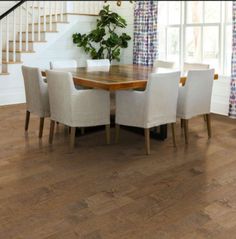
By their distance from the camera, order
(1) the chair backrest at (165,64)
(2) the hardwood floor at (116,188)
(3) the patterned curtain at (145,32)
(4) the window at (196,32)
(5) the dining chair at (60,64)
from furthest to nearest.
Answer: (3) the patterned curtain at (145,32), (4) the window at (196,32), (1) the chair backrest at (165,64), (5) the dining chair at (60,64), (2) the hardwood floor at (116,188)

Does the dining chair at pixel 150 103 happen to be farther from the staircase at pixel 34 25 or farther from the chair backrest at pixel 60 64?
the staircase at pixel 34 25

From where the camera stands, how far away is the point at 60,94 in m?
3.69

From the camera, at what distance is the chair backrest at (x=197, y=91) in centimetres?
381

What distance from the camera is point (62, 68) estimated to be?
4.85 m

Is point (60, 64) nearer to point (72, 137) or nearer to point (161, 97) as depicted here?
point (72, 137)

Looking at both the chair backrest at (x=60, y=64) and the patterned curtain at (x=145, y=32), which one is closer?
the chair backrest at (x=60, y=64)

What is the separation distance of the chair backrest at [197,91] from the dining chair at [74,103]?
34.4 inches

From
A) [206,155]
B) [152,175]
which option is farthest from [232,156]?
[152,175]

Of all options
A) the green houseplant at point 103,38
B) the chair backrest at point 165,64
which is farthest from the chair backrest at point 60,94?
the green houseplant at point 103,38

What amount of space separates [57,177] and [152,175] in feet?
2.70

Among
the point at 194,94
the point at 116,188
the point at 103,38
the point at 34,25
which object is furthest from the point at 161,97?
the point at 34,25

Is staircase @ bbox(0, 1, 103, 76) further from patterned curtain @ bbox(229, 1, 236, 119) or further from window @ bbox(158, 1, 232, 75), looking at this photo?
patterned curtain @ bbox(229, 1, 236, 119)

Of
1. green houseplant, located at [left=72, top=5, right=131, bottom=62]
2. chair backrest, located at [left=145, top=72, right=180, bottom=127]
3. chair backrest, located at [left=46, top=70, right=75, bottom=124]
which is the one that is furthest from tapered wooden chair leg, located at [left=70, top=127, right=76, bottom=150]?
green houseplant, located at [left=72, top=5, right=131, bottom=62]

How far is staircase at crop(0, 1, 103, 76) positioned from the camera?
20.9 feet
